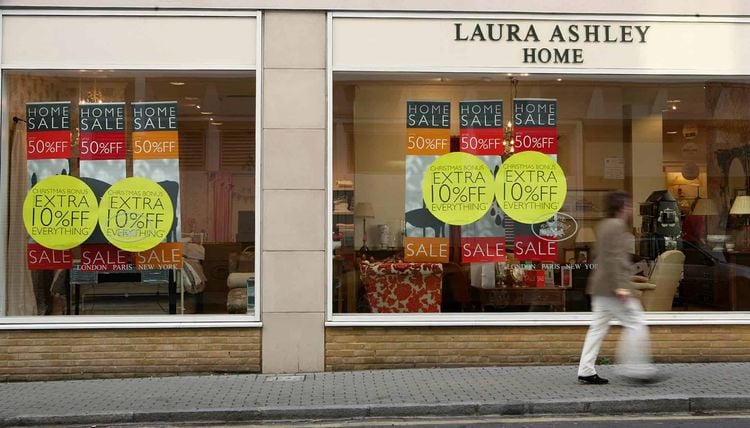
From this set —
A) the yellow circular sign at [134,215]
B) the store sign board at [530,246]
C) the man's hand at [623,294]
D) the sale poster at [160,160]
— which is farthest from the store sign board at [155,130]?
the man's hand at [623,294]

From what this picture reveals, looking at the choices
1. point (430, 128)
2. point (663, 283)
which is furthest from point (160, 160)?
point (663, 283)

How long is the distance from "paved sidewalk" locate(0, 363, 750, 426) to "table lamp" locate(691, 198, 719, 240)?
8.10ft

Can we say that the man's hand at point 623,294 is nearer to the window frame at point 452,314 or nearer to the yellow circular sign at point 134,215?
the window frame at point 452,314

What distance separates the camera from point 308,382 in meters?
8.26

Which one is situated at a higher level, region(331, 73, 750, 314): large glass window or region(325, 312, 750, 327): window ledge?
region(331, 73, 750, 314): large glass window

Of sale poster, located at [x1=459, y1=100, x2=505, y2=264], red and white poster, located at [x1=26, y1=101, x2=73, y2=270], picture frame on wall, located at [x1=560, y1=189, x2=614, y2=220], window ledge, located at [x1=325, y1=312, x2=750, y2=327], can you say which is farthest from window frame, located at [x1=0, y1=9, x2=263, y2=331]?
picture frame on wall, located at [x1=560, y1=189, x2=614, y2=220]

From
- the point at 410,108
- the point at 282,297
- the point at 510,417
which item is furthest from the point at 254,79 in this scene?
the point at 510,417

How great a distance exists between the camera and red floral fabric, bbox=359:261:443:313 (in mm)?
9469

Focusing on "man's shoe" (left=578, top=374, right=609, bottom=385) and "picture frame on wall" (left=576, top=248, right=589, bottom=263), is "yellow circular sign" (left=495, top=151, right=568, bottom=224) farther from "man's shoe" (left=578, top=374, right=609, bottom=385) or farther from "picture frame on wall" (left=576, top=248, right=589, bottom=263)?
"man's shoe" (left=578, top=374, right=609, bottom=385)

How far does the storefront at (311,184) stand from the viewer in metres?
8.84

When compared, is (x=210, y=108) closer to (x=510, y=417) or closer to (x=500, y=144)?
(x=500, y=144)

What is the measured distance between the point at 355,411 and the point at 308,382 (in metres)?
1.34

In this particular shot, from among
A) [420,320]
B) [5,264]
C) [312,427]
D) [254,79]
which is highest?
[254,79]

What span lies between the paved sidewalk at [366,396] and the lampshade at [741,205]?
106 inches
